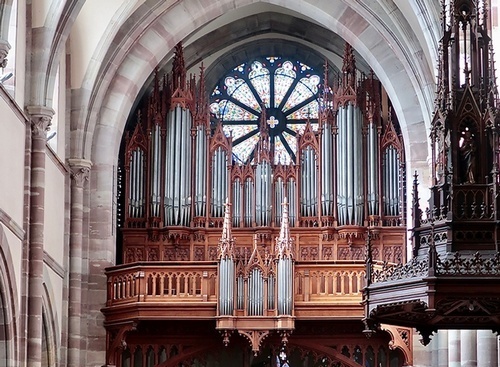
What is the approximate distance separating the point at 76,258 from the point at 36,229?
382cm

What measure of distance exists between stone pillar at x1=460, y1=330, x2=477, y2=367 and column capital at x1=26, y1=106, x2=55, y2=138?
8208 millimetres

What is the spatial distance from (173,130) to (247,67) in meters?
3.19

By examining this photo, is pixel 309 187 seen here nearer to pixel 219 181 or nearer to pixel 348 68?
pixel 219 181

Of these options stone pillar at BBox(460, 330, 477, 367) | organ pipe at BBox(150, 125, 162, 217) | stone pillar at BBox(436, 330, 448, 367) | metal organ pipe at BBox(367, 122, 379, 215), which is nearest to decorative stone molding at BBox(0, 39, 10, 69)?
organ pipe at BBox(150, 125, 162, 217)

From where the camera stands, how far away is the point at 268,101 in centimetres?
3120

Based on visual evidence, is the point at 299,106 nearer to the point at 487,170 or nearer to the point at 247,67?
the point at 247,67

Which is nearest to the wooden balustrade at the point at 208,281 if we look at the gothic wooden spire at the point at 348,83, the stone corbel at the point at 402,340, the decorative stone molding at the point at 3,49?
the stone corbel at the point at 402,340

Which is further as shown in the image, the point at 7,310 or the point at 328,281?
the point at 328,281

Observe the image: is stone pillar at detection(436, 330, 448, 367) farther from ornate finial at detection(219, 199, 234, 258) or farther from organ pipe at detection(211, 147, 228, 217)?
organ pipe at detection(211, 147, 228, 217)

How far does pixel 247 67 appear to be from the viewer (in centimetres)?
3155

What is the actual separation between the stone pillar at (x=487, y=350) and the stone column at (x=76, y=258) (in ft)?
27.2

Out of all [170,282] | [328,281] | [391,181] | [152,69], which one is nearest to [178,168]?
[152,69]

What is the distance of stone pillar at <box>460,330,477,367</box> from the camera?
23.6 m

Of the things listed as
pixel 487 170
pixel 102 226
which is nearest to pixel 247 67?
pixel 102 226
